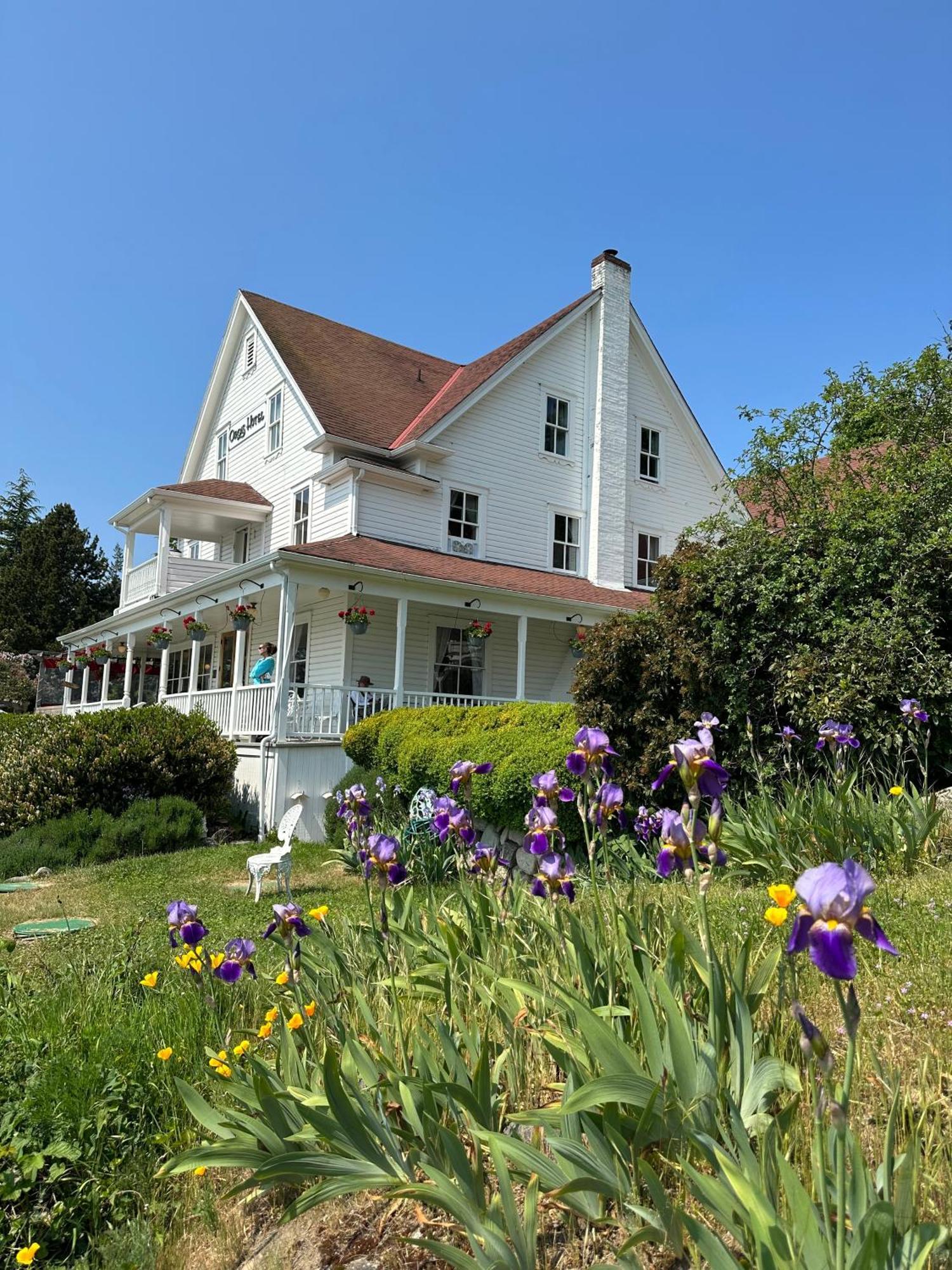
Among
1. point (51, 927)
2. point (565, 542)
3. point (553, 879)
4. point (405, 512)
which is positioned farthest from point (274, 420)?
point (553, 879)

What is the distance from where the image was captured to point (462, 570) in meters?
16.5

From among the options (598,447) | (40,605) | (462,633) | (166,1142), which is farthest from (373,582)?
(40,605)

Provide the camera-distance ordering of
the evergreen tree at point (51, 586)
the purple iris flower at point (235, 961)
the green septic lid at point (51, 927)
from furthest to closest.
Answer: the evergreen tree at point (51, 586) < the green septic lid at point (51, 927) < the purple iris flower at point (235, 961)

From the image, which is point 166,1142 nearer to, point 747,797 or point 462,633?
point 747,797

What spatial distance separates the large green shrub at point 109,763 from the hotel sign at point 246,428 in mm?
10714

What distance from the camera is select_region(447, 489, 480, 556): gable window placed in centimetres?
1892

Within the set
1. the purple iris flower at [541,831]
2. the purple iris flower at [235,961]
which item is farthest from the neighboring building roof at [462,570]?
the purple iris flower at [541,831]

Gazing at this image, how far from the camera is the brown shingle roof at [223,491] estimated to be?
65.8 ft

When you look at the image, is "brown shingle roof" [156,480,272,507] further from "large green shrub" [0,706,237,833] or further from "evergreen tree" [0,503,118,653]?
"evergreen tree" [0,503,118,653]

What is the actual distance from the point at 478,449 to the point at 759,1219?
18696 millimetres

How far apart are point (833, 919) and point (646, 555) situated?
2130 centimetres

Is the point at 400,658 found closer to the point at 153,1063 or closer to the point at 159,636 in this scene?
the point at 159,636

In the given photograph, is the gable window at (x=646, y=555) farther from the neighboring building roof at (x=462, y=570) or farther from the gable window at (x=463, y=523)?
the gable window at (x=463, y=523)

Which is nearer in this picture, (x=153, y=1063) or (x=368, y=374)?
(x=153, y=1063)
